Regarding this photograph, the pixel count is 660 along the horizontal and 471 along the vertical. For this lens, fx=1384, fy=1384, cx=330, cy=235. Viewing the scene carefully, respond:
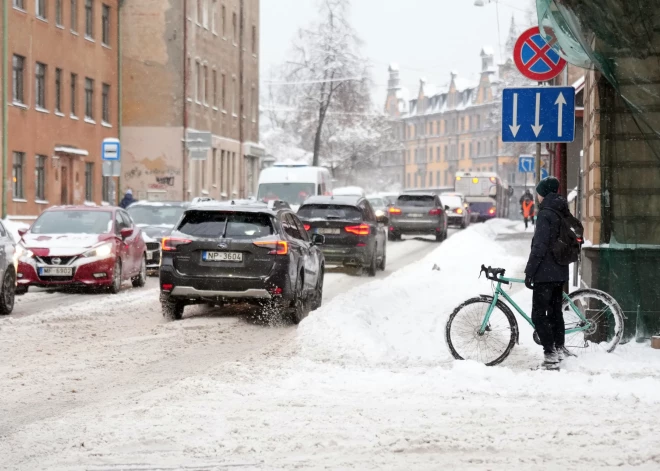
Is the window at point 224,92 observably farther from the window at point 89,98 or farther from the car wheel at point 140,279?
the car wheel at point 140,279

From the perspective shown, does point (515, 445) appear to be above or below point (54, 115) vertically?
below

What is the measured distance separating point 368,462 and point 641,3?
21.2ft

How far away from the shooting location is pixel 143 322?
16.8 metres

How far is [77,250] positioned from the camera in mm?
21578

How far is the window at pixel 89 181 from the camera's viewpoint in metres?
51.4

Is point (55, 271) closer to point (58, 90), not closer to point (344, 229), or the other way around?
point (344, 229)

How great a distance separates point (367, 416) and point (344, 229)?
1845cm

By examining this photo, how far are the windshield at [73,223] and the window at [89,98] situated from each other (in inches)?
1156

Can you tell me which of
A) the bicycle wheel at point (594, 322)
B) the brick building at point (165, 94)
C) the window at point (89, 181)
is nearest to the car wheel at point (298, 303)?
the bicycle wheel at point (594, 322)

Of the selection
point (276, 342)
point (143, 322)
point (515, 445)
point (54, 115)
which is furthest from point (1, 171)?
point (515, 445)

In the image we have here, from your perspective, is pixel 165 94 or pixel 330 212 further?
pixel 165 94

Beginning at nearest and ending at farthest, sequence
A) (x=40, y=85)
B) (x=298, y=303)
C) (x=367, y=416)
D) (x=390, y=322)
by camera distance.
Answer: (x=367, y=416) → (x=390, y=322) → (x=298, y=303) → (x=40, y=85)

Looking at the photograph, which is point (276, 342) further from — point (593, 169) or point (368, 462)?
point (368, 462)

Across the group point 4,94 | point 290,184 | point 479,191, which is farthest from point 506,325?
point 479,191
